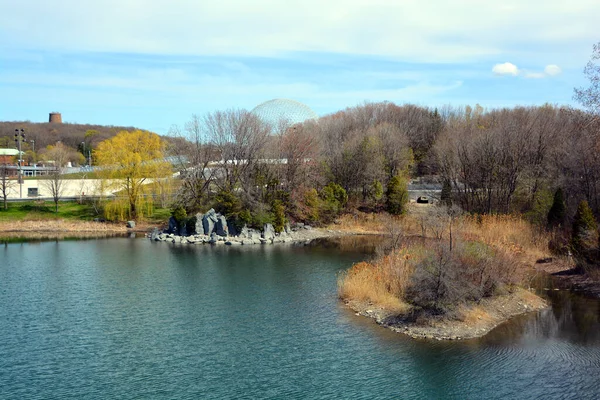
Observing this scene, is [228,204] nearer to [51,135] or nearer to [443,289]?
[443,289]

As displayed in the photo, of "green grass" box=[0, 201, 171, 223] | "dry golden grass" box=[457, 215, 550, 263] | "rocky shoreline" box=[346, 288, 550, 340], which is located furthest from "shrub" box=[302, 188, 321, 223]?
"rocky shoreline" box=[346, 288, 550, 340]

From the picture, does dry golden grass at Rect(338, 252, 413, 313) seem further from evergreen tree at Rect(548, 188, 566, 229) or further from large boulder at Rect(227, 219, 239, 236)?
large boulder at Rect(227, 219, 239, 236)

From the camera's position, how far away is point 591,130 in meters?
32.9

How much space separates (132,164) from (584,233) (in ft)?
115

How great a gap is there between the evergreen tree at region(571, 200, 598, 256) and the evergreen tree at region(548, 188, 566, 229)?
5.88 m

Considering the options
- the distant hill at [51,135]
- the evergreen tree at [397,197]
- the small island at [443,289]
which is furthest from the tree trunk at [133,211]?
the distant hill at [51,135]

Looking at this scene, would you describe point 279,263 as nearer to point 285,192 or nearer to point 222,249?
point 222,249

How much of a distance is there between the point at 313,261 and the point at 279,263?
2186 millimetres

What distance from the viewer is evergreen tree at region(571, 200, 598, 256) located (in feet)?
94.7

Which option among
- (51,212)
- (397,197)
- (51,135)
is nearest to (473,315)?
(397,197)

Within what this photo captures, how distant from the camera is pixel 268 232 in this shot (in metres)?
42.6

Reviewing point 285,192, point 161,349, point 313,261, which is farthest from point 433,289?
point 285,192

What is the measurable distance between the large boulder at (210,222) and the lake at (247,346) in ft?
41.0

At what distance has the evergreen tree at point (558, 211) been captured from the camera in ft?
117
